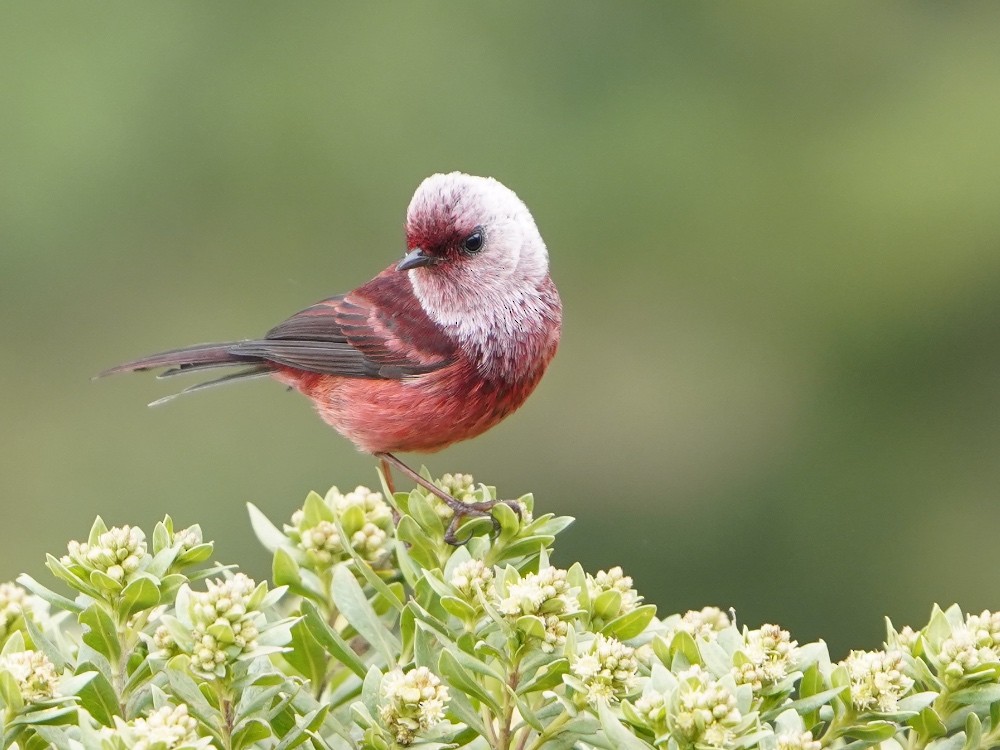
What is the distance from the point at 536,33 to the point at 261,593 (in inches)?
243

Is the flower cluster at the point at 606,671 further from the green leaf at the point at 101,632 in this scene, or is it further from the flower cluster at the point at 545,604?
the green leaf at the point at 101,632

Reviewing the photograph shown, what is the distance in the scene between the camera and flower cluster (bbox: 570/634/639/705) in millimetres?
1795

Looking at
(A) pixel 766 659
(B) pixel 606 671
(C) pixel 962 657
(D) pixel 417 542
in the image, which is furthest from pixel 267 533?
(C) pixel 962 657

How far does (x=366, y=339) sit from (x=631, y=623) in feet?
7.02

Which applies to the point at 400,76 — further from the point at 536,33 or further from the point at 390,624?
the point at 390,624

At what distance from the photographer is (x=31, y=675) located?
5.62 ft

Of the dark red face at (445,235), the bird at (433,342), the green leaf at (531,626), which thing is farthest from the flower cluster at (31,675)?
the dark red face at (445,235)

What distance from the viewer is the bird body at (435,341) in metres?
3.68

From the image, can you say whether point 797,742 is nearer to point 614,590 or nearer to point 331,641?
point 614,590

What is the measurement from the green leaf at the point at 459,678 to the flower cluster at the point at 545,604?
10cm

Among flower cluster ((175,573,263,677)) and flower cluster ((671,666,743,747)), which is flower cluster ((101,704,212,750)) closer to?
flower cluster ((175,573,263,677))

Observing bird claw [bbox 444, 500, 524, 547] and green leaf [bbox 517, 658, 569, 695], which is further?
bird claw [bbox 444, 500, 524, 547]

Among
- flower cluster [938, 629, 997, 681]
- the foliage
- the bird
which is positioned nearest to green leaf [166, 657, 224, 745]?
the foliage

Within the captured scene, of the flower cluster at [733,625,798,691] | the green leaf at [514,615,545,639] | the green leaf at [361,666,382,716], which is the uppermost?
the green leaf at [514,615,545,639]
